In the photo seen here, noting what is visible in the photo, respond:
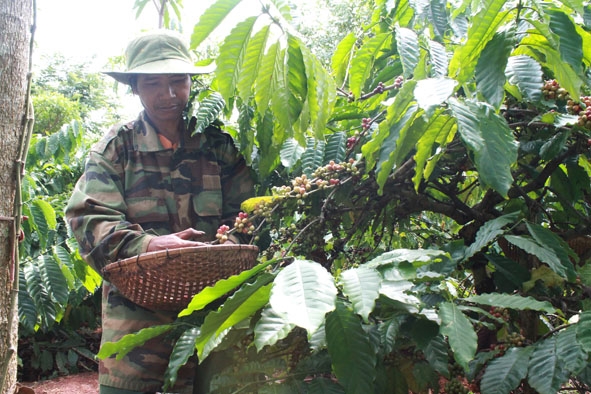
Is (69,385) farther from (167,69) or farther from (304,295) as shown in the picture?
(304,295)

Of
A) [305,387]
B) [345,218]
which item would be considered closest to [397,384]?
[305,387]

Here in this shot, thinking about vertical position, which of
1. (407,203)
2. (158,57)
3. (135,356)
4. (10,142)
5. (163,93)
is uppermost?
(158,57)

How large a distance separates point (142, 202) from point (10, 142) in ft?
1.55

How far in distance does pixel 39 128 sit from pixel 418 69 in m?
8.34

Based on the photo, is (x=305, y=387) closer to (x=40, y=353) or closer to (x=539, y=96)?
(x=539, y=96)

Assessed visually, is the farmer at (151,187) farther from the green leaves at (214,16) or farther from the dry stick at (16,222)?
the green leaves at (214,16)

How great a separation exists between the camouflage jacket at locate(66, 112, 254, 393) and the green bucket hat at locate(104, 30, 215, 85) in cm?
19

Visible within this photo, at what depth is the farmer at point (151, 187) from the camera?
185 centimetres

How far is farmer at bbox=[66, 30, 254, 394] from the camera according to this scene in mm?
1851

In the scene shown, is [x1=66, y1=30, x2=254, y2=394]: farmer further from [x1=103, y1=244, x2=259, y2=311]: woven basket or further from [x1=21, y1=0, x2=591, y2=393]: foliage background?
[x1=103, y1=244, x2=259, y2=311]: woven basket

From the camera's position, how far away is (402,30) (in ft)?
4.60

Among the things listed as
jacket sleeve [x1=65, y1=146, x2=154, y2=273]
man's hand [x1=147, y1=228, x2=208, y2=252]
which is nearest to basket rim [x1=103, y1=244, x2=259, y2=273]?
man's hand [x1=147, y1=228, x2=208, y2=252]

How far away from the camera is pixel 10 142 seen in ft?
6.36

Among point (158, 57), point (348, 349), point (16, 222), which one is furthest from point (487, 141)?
point (16, 222)
